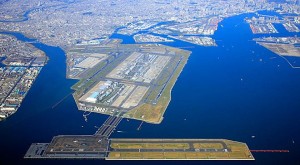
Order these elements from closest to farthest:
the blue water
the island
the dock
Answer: the dock < the blue water < the island

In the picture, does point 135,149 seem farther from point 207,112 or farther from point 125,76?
point 125,76

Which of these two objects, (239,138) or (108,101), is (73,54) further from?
(239,138)

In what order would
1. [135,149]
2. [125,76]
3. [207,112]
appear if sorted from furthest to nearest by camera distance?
[125,76]
[207,112]
[135,149]


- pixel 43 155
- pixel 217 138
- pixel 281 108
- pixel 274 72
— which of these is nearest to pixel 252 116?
pixel 281 108

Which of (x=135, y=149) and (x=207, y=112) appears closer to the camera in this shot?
(x=135, y=149)

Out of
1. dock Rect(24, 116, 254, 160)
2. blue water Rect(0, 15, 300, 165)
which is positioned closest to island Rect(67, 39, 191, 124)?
blue water Rect(0, 15, 300, 165)

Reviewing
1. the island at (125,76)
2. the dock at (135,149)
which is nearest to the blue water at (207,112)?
the dock at (135,149)

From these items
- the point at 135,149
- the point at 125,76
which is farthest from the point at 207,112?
the point at 125,76

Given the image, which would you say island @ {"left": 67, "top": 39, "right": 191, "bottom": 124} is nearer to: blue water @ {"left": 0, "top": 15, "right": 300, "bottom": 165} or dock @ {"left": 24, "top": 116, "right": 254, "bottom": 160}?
blue water @ {"left": 0, "top": 15, "right": 300, "bottom": 165}
